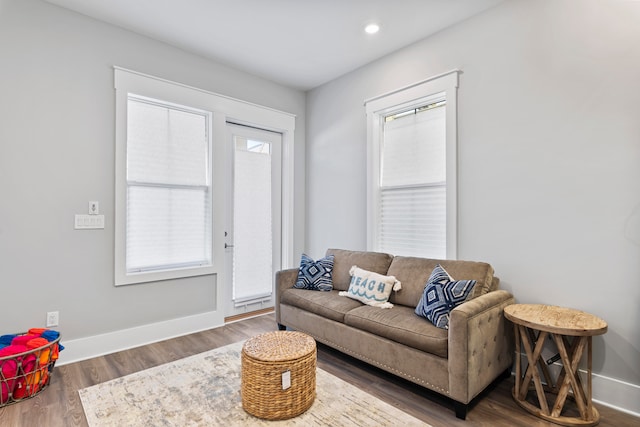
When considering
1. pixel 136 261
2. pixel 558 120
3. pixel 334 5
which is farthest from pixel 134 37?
pixel 558 120

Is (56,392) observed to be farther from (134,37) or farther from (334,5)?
(334,5)

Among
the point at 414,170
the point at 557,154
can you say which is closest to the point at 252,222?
the point at 414,170

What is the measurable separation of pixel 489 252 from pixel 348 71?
2.59m

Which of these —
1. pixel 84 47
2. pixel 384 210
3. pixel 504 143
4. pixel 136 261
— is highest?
pixel 84 47

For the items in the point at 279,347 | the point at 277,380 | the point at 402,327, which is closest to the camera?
the point at 277,380

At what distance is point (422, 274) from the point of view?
109 inches

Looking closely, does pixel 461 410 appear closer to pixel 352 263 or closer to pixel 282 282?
pixel 352 263

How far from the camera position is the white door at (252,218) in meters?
3.93

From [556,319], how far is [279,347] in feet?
5.56

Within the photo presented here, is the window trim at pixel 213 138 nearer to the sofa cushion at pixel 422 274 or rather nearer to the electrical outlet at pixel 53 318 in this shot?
the electrical outlet at pixel 53 318

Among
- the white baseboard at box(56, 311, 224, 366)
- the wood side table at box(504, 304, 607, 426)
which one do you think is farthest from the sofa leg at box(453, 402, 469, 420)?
the white baseboard at box(56, 311, 224, 366)

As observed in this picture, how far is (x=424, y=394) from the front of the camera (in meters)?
2.25

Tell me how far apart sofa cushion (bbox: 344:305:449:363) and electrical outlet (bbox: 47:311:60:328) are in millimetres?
2368

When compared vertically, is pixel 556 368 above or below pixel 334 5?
below
